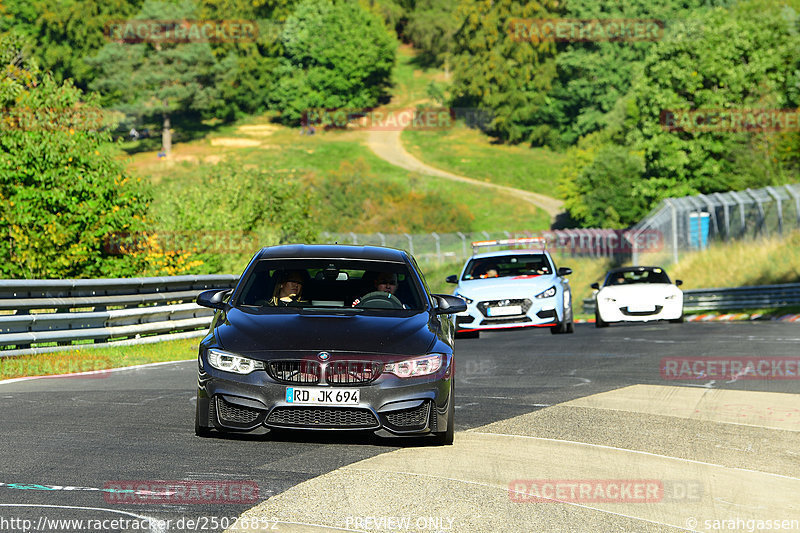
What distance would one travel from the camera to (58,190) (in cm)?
2509

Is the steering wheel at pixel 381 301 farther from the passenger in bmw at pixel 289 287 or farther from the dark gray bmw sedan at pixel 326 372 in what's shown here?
the passenger in bmw at pixel 289 287

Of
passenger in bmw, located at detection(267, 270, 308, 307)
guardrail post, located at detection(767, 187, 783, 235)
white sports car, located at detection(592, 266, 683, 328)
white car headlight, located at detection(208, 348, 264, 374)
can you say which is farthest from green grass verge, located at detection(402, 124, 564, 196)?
white car headlight, located at detection(208, 348, 264, 374)

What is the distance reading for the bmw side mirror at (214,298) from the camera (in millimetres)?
9211

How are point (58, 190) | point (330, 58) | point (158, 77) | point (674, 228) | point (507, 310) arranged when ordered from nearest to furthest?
1. point (507, 310)
2. point (58, 190)
3. point (674, 228)
4. point (158, 77)
5. point (330, 58)

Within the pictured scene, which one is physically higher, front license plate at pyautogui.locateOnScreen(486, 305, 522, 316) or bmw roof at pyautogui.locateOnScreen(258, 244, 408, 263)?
bmw roof at pyautogui.locateOnScreen(258, 244, 408, 263)

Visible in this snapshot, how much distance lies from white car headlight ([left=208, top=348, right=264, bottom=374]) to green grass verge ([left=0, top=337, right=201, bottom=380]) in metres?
6.56

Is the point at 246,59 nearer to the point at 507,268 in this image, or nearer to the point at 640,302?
the point at 640,302

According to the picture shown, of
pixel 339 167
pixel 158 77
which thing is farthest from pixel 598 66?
pixel 158 77

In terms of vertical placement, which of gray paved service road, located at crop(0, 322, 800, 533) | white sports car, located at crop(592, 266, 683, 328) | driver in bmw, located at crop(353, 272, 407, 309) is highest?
driver in bmw, located at crop(353, 272, 407, 309)

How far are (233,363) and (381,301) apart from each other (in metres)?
1.60

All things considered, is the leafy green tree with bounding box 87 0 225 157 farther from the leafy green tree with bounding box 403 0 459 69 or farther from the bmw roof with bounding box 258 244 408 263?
the bmw roof with bounding box 258 244 408 263

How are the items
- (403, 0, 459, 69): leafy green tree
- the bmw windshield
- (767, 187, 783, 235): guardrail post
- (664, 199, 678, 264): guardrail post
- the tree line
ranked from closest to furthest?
the bmw windshield < the tree line < (767, 187, 783, 235): guardrail post < (664, 199, 678, 264): guardrail post < (403, 0, 459, 69): leafy green tree

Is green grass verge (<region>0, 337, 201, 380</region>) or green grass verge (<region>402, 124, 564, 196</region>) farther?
green grass verge (<region>402, 124, 564, 196</region>)

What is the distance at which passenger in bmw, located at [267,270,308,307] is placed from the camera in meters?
9.45
